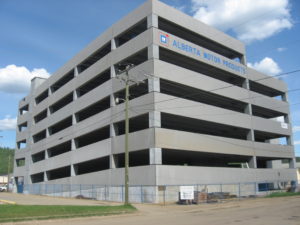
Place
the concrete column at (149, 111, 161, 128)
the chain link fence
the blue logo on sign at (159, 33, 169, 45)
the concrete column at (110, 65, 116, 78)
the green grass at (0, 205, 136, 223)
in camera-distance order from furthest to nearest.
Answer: the concrete column at (110, 65, 116, 78) → the blue logo on sign at (159, 33, 169, 45) → the concrete column at (149, 111, 161, 128) → the chain link fence → the green grass at (0, 205, 136, 223)

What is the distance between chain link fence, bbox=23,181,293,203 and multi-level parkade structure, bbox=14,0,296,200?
901mm

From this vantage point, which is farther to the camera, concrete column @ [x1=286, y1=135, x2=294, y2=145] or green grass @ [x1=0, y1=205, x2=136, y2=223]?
concrete column @ [x1=286, y1=135, x2=294, y2=145]

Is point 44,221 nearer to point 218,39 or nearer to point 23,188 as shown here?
point 218,39

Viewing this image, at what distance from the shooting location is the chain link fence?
108ft

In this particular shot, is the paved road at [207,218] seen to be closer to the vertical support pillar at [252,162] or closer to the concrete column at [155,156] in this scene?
the concrete column at [155,156]

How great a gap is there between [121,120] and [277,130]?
2874cm

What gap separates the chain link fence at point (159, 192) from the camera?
33031 mm

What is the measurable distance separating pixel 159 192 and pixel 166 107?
9.17 meters

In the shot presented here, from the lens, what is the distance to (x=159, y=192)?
33250mm

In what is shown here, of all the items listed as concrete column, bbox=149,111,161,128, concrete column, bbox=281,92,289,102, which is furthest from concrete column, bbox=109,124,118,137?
concrete column, bbox=281,92,289,102

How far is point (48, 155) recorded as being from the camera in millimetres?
59750

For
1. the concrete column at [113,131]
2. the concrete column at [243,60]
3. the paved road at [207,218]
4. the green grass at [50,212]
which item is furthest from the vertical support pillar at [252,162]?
the green grass at [50,212]

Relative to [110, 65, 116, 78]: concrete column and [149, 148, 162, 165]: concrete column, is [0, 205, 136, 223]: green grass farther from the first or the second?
[110, 65, 116, 78]: concrete column

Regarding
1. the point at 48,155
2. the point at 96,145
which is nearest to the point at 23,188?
the point at 48,155
